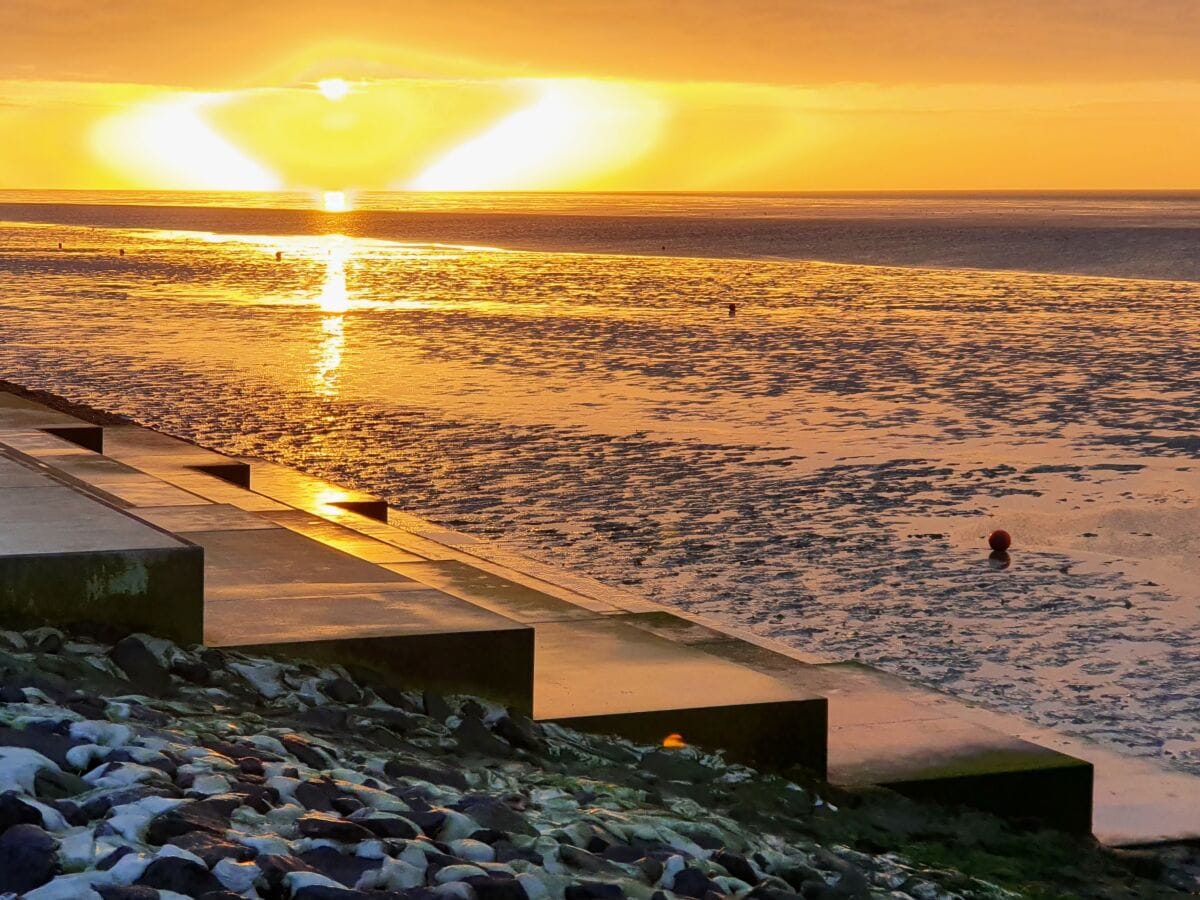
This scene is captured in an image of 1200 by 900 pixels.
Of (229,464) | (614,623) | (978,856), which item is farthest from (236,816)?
(229,464)

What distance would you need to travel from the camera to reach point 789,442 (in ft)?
57.8

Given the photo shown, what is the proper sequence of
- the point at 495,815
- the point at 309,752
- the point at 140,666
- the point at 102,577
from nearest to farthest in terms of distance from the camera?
the point at 495,815 < the point at 309,752 < the point at 140,666 < the point at 102,577

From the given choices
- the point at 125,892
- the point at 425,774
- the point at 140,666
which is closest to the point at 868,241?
the point at 140,666

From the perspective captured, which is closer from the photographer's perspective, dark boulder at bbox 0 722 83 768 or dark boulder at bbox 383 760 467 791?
dark boulder at bbox 0 722 83 768

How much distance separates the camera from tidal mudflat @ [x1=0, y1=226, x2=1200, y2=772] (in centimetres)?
1036

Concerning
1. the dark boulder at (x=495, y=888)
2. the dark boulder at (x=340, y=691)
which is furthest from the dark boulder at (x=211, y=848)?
the dark boulder at (x=340, y=691)

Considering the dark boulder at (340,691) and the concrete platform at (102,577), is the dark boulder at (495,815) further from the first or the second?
the concrete platform at (102,577)

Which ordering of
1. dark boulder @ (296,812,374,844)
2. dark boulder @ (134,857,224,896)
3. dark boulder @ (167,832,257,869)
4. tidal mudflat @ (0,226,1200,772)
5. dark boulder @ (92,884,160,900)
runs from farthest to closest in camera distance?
tidal mudflat @ (0,226,1200,772) → dark boulder @ (296,812,374,844) → dark boulder @ (167,832,257,869) → dark boulder @ (134,857,224,896) → dark boulder @ (92,884,160,900)

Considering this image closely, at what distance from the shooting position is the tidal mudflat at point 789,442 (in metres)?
10.4

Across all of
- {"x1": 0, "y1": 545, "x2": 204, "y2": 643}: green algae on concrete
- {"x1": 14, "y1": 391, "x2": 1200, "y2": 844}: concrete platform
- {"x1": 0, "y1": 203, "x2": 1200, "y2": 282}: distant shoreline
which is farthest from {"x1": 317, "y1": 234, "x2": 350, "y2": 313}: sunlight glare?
{"x1": 0, "y1": 545, "x2": 204, "y2": 643}: green algae on concrete

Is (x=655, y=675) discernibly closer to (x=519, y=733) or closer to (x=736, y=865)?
(x=519, y=733)

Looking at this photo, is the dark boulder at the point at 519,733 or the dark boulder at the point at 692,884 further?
the dark boulder at the point at 519,733

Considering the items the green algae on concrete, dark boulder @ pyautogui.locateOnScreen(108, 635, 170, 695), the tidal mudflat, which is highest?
the green algae on concrete

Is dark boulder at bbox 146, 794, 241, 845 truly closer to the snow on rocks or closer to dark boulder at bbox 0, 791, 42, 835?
the snow on rocks
